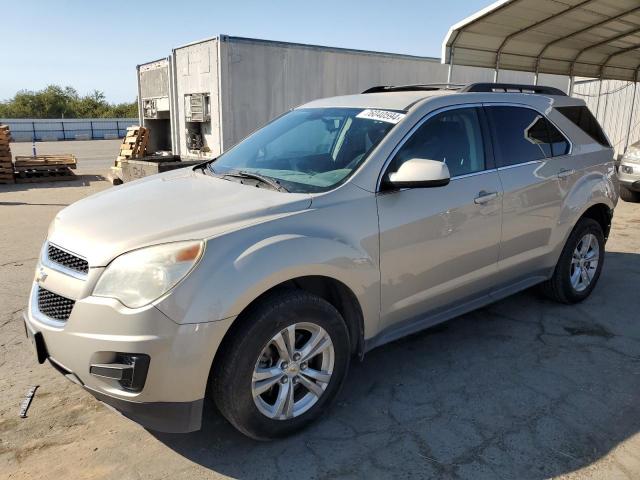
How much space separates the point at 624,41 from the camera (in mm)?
10469

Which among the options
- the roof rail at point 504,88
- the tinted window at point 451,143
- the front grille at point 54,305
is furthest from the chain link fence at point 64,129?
the tinted window at point 451,143

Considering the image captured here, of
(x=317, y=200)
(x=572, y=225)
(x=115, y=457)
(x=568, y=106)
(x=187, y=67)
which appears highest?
(x=187, y=67)

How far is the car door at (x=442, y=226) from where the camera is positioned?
306cm

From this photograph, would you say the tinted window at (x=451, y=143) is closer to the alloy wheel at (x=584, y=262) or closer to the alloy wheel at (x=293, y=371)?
the alloy wheel at (x=293, y=371)

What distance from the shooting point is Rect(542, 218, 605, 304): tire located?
14.5ft

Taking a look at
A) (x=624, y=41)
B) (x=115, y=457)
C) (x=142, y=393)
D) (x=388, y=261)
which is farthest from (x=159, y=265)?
(x=624, y=41)

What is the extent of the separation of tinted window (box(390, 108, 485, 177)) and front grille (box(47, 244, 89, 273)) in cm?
174

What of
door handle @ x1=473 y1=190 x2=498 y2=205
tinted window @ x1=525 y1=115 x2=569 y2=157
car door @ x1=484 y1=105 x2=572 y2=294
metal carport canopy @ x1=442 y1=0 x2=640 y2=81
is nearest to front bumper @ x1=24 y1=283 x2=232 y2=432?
door handle @ x1=473 y1=190 x2=498 y2=205

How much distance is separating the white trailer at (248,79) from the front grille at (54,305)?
27.5ft

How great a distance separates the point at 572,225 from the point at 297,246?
2.79m

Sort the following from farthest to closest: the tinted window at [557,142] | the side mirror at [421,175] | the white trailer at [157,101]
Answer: the white trailer at [157,101] → the tinted window at [557,142] → the side mirror at [421,175]

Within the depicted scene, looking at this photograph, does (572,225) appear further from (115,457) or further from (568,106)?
(115,457)

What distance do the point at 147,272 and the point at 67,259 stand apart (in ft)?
1.85

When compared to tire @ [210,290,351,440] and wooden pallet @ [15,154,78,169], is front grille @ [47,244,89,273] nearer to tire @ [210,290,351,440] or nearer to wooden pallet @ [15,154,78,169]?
tire @ [210,290,351,440]
